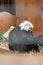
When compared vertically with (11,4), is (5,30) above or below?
below

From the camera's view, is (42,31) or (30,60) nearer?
(30,60)

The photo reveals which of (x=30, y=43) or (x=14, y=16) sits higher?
(x=14, y=16)

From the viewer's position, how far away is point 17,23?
0.92 metres

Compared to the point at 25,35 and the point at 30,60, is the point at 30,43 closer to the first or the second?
the point at 25,35

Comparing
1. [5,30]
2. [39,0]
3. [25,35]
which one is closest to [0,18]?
[5,30]

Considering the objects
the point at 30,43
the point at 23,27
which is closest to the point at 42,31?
the point at 30,43

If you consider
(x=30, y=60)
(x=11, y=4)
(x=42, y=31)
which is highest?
(x=11, y=4)

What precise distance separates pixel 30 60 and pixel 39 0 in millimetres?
250

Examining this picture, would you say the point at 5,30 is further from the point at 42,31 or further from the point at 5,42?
the point at 42,31

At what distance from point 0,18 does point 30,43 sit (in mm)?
223

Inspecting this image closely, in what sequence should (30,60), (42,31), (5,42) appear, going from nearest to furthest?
(30,60) → (42,31) → (5,42)

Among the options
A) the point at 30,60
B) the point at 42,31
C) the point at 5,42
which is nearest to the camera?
the point at 30,60

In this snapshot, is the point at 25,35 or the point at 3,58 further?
the point at 25,35

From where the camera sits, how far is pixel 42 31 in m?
0.84
